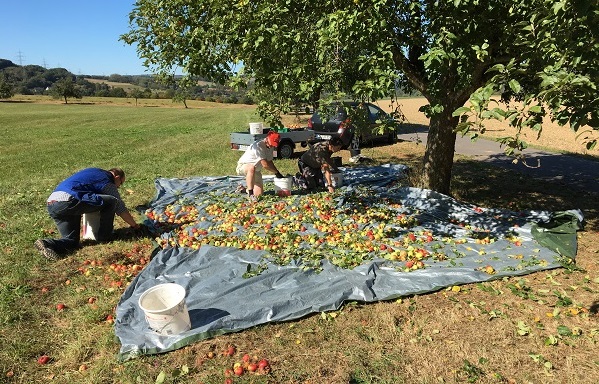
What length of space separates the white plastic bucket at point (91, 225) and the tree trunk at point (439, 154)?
645cm

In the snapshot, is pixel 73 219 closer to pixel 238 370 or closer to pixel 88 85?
pixel 238 370

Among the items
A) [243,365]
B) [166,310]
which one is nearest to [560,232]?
[243,365]

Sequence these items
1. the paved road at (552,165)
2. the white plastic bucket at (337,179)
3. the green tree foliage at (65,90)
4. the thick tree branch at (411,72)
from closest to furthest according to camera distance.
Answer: the thick tree branch at (411,72), the white plastic bucket at (337,179), the paved road at (552,165), the green tree foliage at (65,90)

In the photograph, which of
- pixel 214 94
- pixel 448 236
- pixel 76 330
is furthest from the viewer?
pixel 214 94

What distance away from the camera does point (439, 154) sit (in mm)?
8078

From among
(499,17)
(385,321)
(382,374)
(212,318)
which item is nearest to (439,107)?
(499,17)

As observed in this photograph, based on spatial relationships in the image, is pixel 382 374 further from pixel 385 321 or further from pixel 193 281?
pixel 193 281

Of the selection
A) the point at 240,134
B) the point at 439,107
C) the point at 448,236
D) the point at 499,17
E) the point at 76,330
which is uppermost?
the point at 499,17

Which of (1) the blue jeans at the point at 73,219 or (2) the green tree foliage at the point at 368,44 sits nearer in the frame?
(2) the green tree foliage at the point at 368,44

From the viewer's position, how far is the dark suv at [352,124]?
5.39m

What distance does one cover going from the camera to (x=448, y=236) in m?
6.55

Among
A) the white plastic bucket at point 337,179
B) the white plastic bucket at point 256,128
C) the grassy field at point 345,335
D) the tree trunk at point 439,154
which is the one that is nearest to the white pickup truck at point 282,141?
the white plastic bucket at point 256,128

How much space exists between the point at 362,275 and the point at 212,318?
6.68ft

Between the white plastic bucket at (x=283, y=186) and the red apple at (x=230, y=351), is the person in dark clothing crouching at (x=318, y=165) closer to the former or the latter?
the white plastic bucket at (x=283, y=186)
